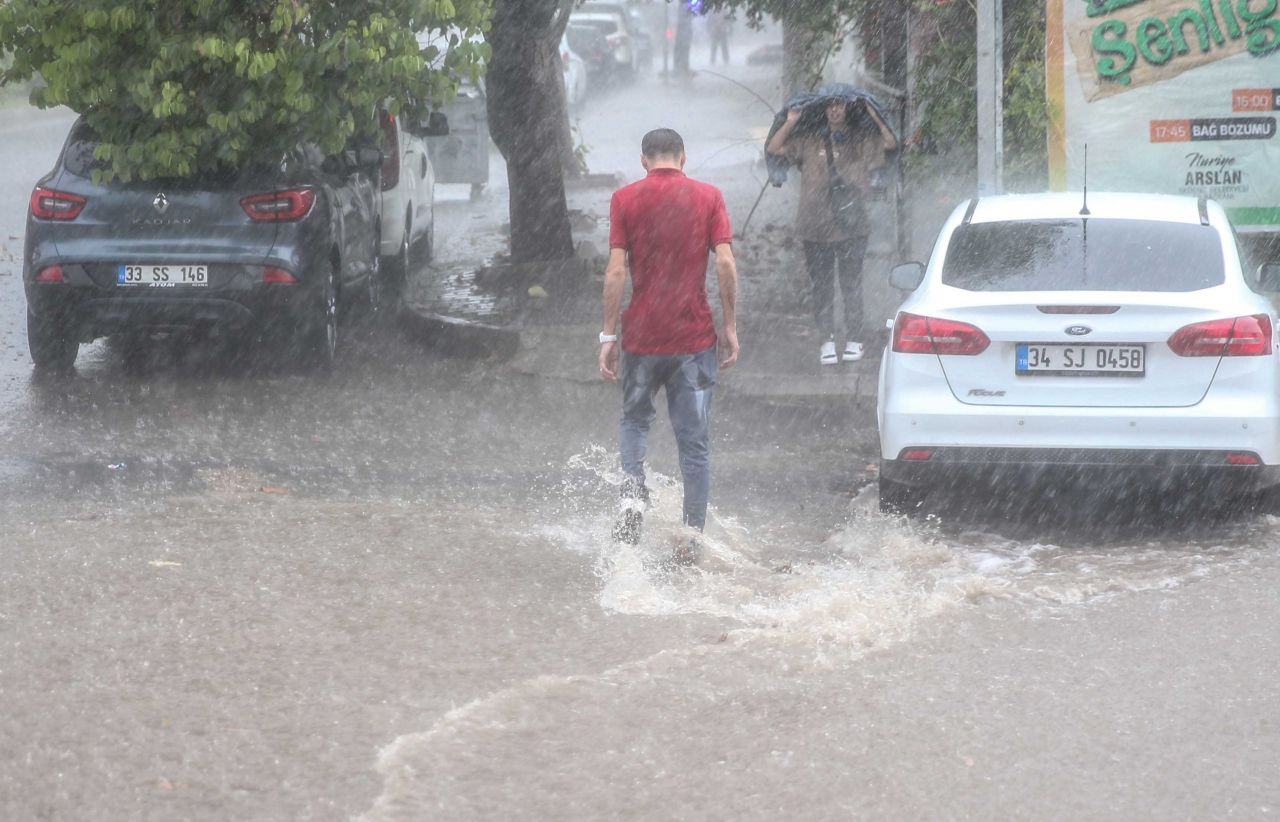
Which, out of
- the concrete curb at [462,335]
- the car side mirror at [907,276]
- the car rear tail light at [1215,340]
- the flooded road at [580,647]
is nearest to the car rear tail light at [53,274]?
the flooded road at [580,647]

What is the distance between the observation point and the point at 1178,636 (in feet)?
18.7

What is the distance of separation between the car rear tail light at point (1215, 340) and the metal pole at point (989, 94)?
3505 mm

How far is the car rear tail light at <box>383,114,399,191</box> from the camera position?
13641 mm

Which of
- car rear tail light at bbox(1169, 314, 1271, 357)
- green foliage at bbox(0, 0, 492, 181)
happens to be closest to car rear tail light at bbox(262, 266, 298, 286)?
green foliage at bbox(0, 0, 492, 181)

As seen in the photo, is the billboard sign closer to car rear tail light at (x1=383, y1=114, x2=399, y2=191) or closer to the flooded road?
the flooded road

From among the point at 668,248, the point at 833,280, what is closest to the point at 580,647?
the point at 668,248

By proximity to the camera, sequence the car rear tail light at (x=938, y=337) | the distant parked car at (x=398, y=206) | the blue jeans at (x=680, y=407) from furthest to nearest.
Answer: the distant parked car at (x=398, y=206) < the car rear tail light at (x=938, y=337) < the blue jeans at (x=680, y=407)

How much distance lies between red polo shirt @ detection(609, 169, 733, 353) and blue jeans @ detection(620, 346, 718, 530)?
0.23 ft

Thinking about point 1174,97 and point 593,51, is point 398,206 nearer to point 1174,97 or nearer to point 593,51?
point 1174,97

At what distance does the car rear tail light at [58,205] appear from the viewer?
396 inches

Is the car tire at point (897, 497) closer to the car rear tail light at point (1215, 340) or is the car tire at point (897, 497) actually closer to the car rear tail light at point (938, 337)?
the car rear tail light at point (938, 337)

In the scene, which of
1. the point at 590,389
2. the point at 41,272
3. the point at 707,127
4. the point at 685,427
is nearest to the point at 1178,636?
the point at 685,427

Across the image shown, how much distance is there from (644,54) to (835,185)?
1454 inches

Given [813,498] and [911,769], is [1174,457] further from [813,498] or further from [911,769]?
[911,769]
